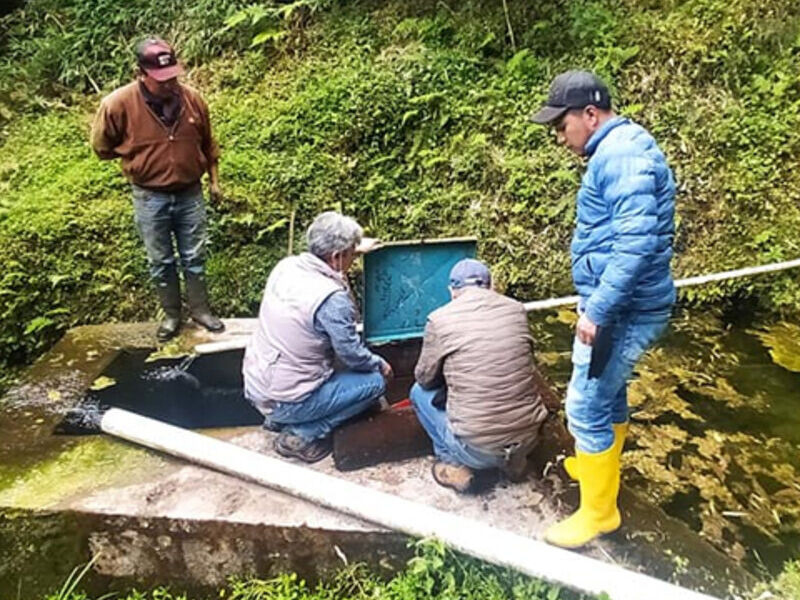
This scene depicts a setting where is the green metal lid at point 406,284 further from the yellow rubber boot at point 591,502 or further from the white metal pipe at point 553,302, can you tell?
the yellow rubber boot at point 591,502

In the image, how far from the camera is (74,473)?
3.93 meters

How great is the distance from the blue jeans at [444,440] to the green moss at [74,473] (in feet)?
4.85

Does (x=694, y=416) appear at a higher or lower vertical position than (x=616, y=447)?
lower

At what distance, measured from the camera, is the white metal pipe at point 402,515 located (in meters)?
3.09

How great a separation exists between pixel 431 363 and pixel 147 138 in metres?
2.57

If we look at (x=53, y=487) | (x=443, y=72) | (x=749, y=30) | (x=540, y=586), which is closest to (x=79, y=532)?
(x=53, y=487)

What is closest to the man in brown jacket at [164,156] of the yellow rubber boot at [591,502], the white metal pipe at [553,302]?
the white metal pipe at [553,302]

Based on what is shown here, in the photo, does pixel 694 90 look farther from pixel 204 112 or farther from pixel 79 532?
pixel 79 532

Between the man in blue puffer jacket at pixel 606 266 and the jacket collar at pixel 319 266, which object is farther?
the jacket collar at pixel 319 266

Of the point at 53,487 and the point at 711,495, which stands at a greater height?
the point at 53,487

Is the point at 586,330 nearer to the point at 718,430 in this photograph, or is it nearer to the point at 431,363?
the point at 431,363

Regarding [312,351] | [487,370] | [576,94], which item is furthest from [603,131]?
[312,351]

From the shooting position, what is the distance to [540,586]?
322cm

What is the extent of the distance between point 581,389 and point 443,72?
16.3ft
